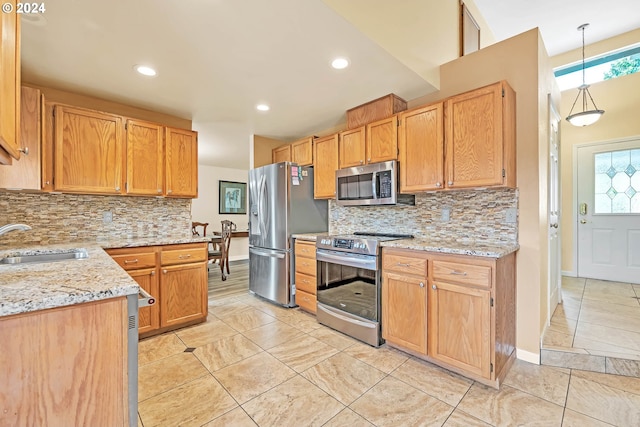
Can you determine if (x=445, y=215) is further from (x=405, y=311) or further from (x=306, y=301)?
(x=306, y=301)

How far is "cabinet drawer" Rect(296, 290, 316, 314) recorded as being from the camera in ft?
10.5

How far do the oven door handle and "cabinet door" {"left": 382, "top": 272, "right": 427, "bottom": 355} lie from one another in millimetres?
Result: 143

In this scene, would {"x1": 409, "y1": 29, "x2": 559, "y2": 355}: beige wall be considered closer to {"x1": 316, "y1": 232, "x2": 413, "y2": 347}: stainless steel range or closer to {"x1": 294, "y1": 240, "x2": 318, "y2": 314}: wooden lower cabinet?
{"x1": 316, "y1": 232, "x2": 413, "y2": 347}: stainless steel range

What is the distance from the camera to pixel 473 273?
1.93 metres

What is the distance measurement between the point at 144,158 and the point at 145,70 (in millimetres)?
921

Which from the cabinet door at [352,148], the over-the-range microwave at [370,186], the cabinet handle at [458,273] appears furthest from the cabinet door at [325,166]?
the cabinet handle at [458,273]

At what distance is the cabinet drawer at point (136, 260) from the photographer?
2467 mm

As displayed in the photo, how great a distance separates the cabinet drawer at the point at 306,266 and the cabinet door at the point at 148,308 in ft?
4.88

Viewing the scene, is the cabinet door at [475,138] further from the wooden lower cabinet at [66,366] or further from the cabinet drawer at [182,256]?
the cabinet drawer at [182,256]

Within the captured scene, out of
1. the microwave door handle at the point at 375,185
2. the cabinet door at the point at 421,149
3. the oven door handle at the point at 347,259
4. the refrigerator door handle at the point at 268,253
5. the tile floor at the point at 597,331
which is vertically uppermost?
the cabinet door at the point at 421,149

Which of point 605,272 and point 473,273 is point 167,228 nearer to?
point 473,273

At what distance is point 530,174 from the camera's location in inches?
86.4

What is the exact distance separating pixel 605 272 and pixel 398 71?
168 inches

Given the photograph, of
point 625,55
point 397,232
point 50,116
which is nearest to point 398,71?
point 397,232
